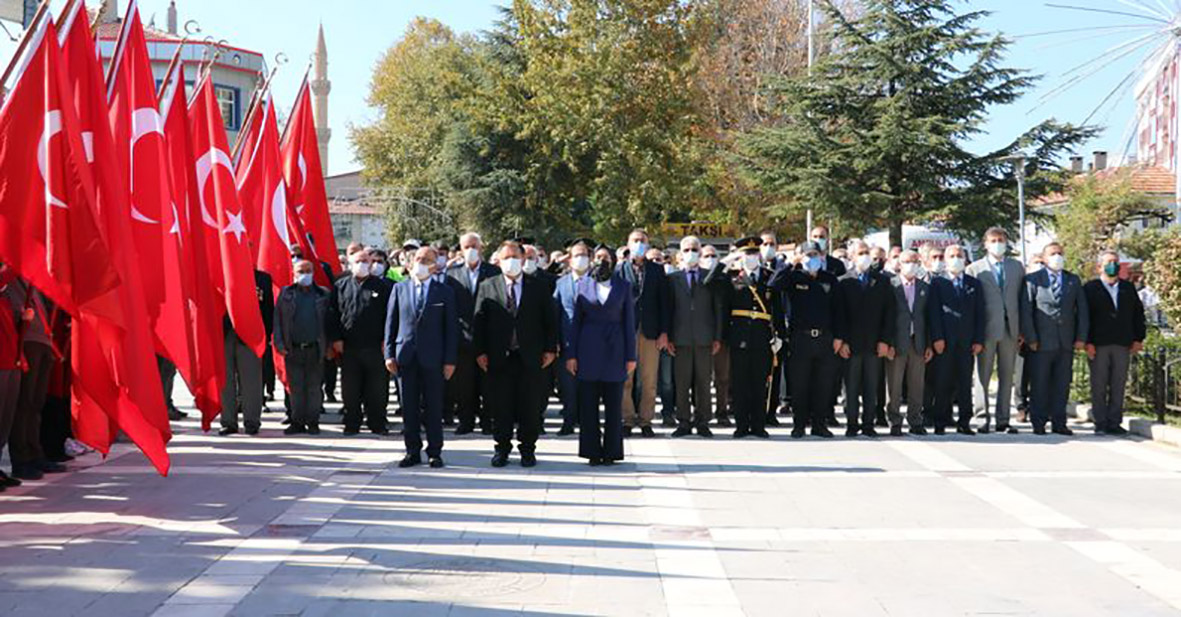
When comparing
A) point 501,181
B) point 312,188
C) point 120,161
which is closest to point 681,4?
point 501,181

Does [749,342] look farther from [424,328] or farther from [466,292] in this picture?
[424,328]

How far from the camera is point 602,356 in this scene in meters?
11.7

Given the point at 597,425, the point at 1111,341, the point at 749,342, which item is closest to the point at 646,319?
the point at 749,342

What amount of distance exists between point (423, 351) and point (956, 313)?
6.56m

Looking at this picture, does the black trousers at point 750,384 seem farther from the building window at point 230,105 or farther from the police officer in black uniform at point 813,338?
the building window at point 230,105

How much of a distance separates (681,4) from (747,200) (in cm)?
697

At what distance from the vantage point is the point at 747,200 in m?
40.6

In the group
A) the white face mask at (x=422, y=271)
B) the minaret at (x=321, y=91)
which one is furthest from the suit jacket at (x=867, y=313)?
the minaret at (x=321, y=91)

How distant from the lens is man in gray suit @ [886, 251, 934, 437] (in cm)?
1431

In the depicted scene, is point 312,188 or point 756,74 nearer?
point 312,188

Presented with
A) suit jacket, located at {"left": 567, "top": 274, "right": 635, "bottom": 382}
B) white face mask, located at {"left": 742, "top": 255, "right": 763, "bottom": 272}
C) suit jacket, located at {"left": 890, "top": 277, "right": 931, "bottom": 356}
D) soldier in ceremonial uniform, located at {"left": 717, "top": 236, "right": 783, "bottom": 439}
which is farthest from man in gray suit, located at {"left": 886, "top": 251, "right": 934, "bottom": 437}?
suit jacket, located at {"left": 567, "top": 274, "right": 635, "bottom": 382}

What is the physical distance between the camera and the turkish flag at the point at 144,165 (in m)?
10.1

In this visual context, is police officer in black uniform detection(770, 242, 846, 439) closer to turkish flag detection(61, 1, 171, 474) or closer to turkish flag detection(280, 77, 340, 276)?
turkish flag detection(280, 77, 340, 276)

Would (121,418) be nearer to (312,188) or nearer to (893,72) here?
(312,188)
